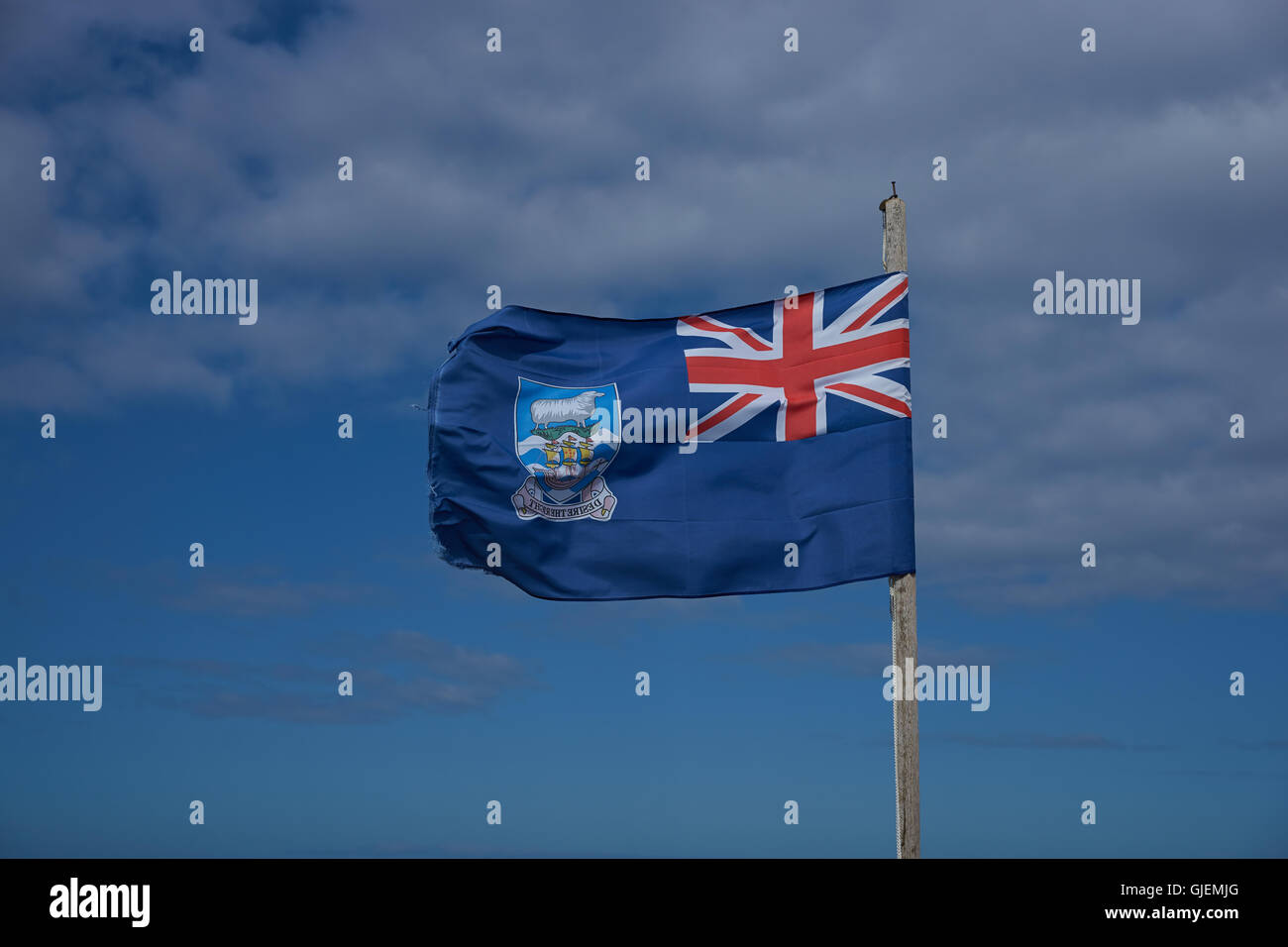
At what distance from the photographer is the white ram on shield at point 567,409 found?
720 inches

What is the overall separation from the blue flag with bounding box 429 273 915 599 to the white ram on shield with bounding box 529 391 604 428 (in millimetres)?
19

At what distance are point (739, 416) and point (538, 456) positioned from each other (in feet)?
9.14

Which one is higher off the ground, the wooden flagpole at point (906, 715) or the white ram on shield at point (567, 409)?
the white ram on shield at point (567, 409)

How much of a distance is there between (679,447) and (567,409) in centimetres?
167

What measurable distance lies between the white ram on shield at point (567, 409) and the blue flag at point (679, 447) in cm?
2

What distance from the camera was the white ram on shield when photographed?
60.0 ft

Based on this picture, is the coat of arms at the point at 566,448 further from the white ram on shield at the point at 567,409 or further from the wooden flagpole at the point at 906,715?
the wooden flagpole at the point at 906,715

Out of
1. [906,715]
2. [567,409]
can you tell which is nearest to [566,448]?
Result: [567,409]

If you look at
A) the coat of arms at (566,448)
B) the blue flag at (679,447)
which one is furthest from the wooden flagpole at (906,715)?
the coat of arms at (566,448)

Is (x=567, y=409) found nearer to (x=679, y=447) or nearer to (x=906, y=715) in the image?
(x=679, y=447)

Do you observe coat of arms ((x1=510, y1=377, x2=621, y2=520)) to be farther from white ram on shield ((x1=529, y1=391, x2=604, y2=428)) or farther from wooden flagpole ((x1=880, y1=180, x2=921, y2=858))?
wooden flagpole ((x1=880, y1=180, x2=921, y2=858))
